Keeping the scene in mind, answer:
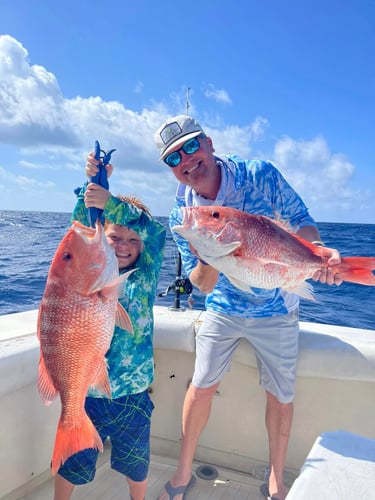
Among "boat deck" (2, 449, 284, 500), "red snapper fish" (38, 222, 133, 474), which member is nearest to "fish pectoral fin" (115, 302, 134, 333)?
"red snapper fish" (38, 222, 133, 474)

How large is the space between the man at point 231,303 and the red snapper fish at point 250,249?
0.53 meters

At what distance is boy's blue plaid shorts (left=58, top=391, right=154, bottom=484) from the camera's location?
7.75 feet

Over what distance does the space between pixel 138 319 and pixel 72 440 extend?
0.80 metres

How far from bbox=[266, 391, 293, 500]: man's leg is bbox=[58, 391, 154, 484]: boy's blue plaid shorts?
86 centimetres

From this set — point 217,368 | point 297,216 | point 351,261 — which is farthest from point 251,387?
point 351,261

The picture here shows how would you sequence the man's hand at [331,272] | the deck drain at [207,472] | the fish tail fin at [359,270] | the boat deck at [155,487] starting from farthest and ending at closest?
the deck drain at [207,472] < the boat deck at [155,487] < the man's hand at [331,272] < the fish tail fin at [359,270]

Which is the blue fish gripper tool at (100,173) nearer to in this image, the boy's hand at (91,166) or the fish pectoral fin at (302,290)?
the boy's hand at (91,166)

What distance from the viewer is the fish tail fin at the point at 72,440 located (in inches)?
69.8

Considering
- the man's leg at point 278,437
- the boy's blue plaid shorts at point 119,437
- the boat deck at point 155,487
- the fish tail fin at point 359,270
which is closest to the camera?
the fish tail fin at point 359,270

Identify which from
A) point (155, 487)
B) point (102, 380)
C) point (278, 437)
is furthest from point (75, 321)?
point (155, 487)

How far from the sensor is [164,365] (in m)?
3.38

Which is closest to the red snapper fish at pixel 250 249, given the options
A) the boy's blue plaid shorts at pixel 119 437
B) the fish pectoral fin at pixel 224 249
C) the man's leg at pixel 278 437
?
the fish pectoral fin at pixel 224 249

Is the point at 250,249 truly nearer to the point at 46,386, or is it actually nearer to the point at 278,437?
the point at 46,386

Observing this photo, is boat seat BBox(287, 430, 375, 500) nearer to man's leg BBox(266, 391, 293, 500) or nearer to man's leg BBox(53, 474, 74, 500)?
man's leg BBox(266, 391, 293, 500)
